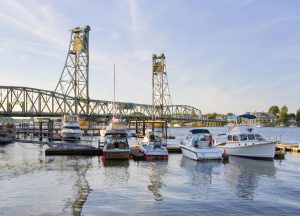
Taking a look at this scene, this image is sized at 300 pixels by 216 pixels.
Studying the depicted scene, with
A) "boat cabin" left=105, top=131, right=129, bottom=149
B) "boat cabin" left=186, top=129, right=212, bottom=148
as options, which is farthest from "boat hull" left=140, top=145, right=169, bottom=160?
"boat cabin" left=186, top=129, right=212, bottom=148

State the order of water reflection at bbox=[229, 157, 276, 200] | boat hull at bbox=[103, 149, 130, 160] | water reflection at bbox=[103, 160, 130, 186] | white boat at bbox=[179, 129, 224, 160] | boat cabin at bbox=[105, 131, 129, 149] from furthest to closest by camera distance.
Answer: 1. boat cabin at bbox=[105, 131, 129, 149]
2. boat hull at bbox=[103, 149, 130, 160]
3. white boat at bbox=[179, 129, 224, 160]
4. water reflection at bbox=[103, 160, 130, 186]
5. water reflection at bbox=[229, 157, 276, 200]

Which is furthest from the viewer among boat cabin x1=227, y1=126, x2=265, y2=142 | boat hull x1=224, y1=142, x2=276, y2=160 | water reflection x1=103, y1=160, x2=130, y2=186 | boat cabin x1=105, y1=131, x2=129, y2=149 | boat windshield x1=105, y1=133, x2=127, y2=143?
boat cabin x1=227, y1=126, x2=265, y2=142

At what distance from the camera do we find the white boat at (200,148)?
40938mm

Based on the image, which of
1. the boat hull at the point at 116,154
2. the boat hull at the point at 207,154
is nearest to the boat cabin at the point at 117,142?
the boat hull at the point at 116,154

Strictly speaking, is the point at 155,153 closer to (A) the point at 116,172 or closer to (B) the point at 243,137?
(A) the point at 116,172

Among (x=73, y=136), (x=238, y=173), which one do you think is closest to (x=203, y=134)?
(x=238, y=173)

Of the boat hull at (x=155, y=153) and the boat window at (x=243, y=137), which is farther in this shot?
the boat window at (x=243, y=137)

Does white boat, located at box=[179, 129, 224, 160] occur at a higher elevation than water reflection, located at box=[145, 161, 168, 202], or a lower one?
higher

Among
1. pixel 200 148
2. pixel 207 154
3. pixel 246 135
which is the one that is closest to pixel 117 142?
pixel 200 148

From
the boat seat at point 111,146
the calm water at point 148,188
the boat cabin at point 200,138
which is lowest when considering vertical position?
the calm water at point 148,188

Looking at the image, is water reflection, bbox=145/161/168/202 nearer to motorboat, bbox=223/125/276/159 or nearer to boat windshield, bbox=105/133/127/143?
boat windshield, bbox=105/133/127/143

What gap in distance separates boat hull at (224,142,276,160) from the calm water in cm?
357

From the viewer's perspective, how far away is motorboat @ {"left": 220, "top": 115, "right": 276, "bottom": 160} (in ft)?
143

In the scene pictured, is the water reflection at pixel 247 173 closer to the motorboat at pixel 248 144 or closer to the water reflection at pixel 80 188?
the motorboat at pixel 248 144
